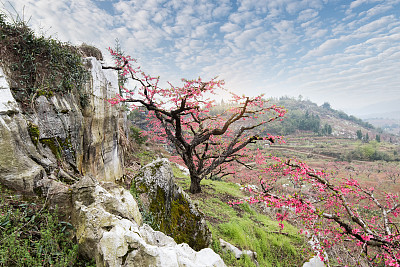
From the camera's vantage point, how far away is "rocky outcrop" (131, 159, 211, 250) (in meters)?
4.21

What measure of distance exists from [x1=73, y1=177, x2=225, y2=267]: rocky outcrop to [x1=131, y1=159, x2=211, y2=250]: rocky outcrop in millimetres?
944

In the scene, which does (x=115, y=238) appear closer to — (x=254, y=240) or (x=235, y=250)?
(x=235, y=250)

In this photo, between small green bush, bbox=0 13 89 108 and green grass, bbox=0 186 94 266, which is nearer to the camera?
green grass, bbox=0 186 94 266

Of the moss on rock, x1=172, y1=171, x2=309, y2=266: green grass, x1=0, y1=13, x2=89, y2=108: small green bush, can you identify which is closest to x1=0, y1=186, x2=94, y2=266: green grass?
the moss on rock

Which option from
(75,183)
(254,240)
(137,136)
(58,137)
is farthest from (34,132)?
(137,136)

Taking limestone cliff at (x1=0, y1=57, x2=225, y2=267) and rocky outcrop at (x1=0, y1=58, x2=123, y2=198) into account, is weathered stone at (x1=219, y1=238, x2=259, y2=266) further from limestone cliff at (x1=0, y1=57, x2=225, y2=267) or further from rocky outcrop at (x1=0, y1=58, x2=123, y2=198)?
rocky outcrop at (x1=0, y1=58, x2=123, y2=198)

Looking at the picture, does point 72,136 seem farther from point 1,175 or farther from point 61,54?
point 61,54

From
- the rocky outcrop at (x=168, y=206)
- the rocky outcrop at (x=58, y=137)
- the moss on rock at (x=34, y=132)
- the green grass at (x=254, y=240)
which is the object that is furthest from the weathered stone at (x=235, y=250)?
the moss on rock at (x=34, y=132)

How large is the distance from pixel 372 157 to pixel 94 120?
90.9 m

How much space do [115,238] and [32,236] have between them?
1.30 meters

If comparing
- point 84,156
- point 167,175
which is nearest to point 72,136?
point 84,156

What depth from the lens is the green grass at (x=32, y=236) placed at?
2.10 meters

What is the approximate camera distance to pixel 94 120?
6.35m

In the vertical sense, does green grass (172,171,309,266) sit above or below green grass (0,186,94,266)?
below
